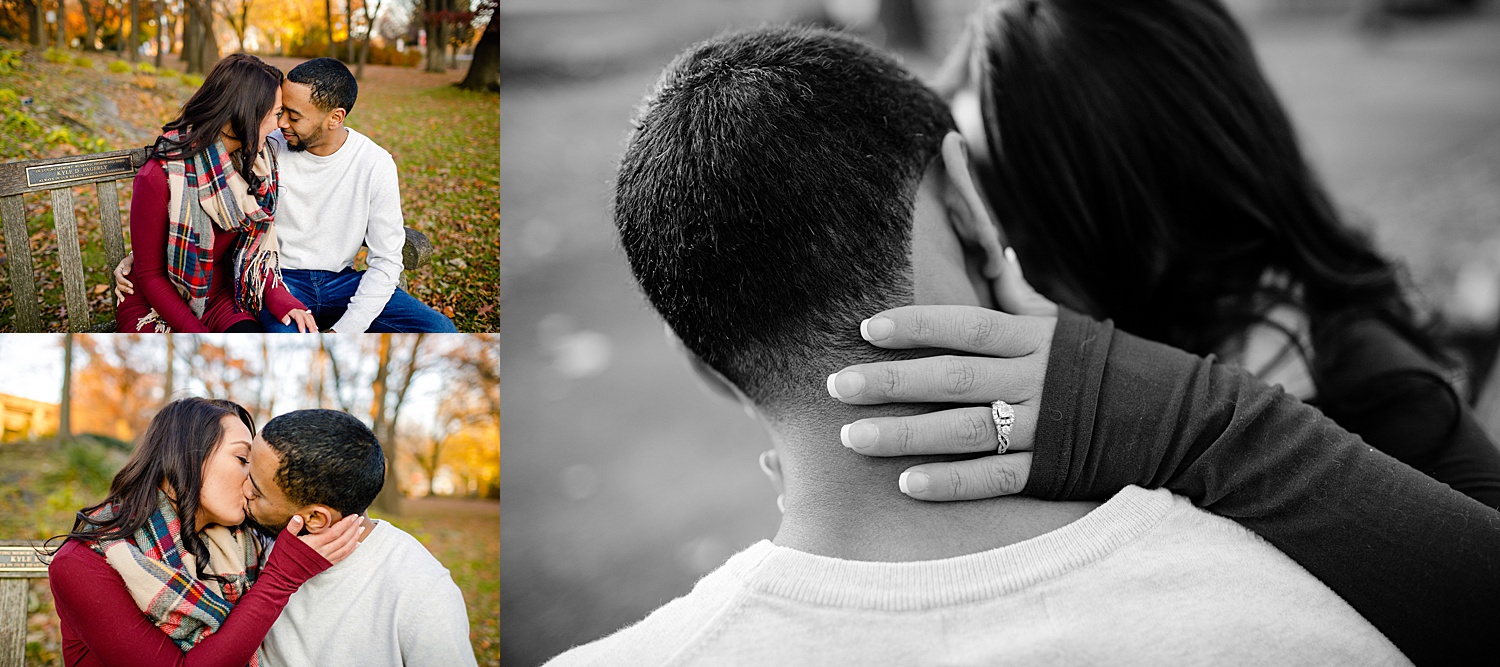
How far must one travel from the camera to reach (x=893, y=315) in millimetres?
856

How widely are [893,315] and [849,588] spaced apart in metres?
0.25

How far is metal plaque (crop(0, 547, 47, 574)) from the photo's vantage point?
1.52 meters

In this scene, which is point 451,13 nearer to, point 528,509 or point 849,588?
point 528,509

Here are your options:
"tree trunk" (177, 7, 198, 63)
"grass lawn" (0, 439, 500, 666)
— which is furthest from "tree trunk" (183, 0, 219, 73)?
"grass lawn" (0, 439, 500, 666)

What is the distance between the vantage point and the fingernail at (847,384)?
33.4 inches

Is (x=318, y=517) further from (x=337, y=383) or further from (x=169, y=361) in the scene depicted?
(x=169, y=361)

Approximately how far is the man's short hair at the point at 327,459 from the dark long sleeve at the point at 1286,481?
3.84 ft

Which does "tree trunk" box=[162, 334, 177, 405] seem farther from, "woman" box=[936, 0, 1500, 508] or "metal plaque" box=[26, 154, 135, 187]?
"woman" box=[936, 0, 1500, 508]

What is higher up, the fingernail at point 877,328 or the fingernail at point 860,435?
the fingernail at point 877,328

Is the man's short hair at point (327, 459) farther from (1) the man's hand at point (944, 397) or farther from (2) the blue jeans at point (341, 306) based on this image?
(1) the man's hand at point (944, 397)

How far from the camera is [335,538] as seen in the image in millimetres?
1491

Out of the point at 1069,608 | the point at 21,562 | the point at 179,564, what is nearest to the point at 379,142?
the point at 179,564

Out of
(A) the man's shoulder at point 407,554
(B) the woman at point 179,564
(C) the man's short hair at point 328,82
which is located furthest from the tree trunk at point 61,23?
(A) the man's shoulder at point 407,554

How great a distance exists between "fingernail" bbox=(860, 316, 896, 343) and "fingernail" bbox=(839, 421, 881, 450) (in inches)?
3.2
